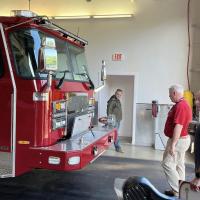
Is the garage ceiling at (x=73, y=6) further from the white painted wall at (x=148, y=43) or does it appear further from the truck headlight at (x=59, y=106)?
the truck headlight at (x=59, y=106)

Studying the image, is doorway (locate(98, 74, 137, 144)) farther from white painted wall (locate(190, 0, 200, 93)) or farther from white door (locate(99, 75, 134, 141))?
white painted wall (locate(190, 0, 200, 93))

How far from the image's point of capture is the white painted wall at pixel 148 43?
9594 millimetres

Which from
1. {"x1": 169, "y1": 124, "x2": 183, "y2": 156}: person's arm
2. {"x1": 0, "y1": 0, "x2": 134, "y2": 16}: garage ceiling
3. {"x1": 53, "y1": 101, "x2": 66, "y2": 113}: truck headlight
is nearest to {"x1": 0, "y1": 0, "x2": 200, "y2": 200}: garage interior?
{"x1": 0, "y1": 0, "x2": 134, "y2": 16}: garage ceiling

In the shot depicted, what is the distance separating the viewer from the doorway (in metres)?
10.4

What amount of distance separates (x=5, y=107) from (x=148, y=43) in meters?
6.56

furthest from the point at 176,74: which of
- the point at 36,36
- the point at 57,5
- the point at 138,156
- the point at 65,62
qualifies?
the point at 36,36

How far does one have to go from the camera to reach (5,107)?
407 centimetres

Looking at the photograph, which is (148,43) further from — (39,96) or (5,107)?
(5,107)

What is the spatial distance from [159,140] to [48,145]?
5.80 meters

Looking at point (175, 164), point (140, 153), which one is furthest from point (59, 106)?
point (140, 153)

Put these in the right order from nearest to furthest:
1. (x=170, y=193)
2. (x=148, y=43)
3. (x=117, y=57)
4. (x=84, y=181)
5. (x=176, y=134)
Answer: (x=176, y=134)
(x=170, y=193)
(x=84, y=181)
(x=148, y=43)
(x=117, y=57)

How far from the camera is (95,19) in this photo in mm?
10133

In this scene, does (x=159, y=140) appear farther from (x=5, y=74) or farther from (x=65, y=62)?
(x=5, y=74)

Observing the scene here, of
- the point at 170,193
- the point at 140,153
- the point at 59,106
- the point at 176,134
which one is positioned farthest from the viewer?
the point at 140,153
